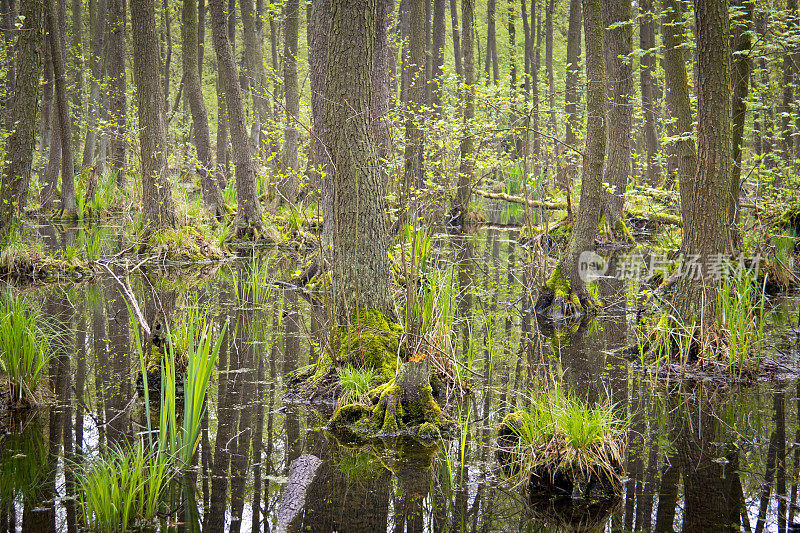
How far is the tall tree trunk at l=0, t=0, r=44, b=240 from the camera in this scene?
27.5ft

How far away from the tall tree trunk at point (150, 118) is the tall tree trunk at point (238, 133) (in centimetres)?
155

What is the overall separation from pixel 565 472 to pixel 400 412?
1.36m

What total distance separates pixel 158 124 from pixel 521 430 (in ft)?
32.7

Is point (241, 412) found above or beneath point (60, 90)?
beneath

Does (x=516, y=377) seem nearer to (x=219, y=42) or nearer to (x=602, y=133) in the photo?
(x=602, y=133)

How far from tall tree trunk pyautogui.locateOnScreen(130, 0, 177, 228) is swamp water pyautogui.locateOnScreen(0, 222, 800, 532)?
513 cm

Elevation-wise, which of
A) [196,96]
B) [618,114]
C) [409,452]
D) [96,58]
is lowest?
[409,452]

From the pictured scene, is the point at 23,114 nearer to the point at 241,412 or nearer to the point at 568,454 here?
the point at 241,412

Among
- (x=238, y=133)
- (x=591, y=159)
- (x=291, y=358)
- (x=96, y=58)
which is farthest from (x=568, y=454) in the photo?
(x=96, y=58)

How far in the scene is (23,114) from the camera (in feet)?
28.3

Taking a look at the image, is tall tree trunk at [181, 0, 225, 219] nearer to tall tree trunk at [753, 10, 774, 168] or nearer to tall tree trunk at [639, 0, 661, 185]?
tall tree trunk at [639, 0, 661, 185]

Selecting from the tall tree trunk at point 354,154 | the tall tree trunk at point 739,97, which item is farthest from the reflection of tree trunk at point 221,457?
the tall tree trunk at point 739,97

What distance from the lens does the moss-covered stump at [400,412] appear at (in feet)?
15.3

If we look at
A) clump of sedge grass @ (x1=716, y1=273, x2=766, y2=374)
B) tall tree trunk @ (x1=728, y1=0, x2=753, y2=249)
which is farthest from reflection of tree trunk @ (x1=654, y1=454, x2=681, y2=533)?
tall tree trunk @ (x1=728, y1=0, x2=753, y2=249)
